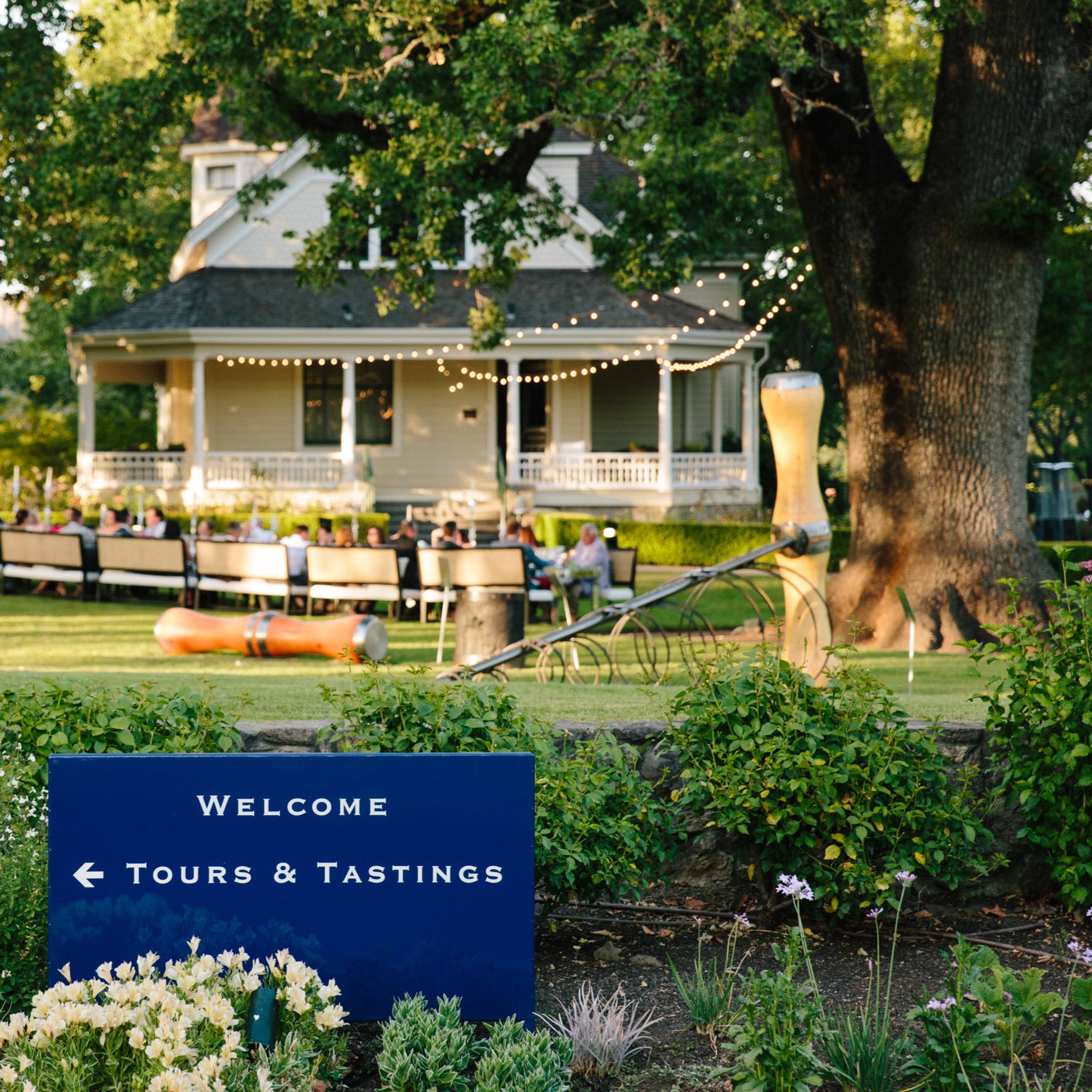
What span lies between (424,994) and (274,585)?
478 inches

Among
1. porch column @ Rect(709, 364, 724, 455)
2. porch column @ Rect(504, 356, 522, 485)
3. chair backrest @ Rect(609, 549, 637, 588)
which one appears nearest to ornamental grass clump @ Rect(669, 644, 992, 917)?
chair backrest @ Rect(609, 549, 637, 588)

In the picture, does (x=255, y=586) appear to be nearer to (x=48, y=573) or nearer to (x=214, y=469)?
(x=48, y=573)

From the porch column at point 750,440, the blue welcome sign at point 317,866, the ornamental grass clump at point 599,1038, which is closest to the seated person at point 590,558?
the ornamental grass clump at point 599,1038

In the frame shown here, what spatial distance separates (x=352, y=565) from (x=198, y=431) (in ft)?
37.7

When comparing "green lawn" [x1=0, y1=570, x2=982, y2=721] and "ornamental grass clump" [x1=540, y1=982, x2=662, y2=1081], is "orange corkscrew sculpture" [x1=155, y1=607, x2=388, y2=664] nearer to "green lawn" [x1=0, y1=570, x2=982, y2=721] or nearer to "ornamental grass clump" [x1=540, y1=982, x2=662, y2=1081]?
"green lawn" [x1=0, y1=570, x2=982, y2=721]

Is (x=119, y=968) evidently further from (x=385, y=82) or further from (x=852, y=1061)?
(x=385, y=82)

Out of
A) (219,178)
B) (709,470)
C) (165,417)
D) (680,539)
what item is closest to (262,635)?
(680,539)

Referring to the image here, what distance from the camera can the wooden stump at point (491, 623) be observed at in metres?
10.2

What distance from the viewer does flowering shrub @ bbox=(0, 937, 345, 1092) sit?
2.66 m

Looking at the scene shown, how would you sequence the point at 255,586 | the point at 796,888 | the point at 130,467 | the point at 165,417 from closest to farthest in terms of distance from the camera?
the point at 796,888 → the point at 255,586 → the point at 130,467 → the point at 165,417

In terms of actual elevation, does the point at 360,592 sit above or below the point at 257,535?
below

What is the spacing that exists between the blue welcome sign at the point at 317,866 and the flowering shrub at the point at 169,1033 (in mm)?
207

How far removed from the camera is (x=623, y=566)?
1591cm

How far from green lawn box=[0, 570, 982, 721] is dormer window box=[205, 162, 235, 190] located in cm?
1561
